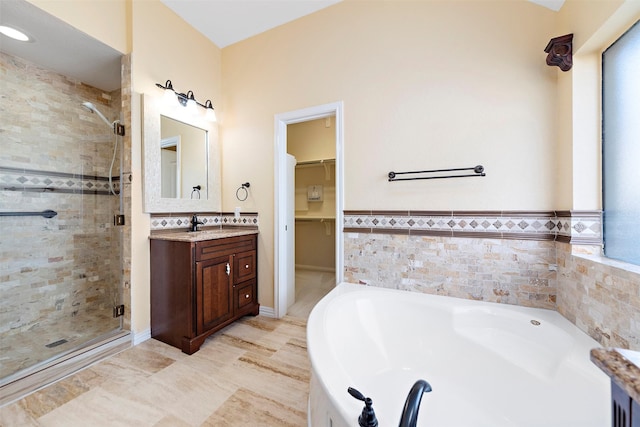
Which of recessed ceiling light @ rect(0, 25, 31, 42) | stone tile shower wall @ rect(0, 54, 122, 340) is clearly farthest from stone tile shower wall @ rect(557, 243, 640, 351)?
recessed ceiling light @ rect(0, 25, 31, 42)

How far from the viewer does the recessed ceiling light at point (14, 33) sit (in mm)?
1689

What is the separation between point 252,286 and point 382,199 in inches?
59.5

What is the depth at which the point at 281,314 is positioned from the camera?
2.35m

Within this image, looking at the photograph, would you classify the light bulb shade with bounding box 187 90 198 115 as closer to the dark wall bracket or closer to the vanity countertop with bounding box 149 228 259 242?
the vanity countertop with bounding box 149 228 259 242

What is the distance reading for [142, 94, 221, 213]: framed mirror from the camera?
1986 mm

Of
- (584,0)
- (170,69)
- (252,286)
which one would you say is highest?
(170,69)

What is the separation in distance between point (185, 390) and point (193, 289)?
0.63 m

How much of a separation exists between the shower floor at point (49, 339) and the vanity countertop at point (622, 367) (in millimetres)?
2590

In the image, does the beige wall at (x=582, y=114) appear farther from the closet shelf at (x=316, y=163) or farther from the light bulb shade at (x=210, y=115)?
the light bulb shade at (x=210, y=115)

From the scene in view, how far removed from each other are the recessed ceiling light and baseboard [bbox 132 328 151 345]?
2.41 meters

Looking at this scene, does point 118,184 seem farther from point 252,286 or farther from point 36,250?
point 252,286

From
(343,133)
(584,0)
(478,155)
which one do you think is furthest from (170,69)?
(584,0)

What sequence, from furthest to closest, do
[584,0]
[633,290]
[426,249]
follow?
1. [426,249]
2. [584,0]
3. [633,290]

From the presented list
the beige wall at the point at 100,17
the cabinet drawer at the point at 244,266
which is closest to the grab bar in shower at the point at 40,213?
the beige wall at the point at 100,17
